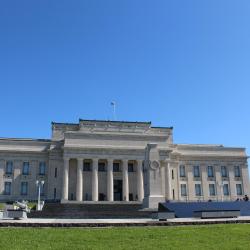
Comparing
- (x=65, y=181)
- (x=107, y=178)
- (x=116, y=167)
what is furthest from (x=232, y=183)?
(x=65, y=181)

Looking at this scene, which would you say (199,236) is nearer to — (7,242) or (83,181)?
(7,242)

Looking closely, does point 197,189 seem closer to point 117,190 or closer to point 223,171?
point 223,171

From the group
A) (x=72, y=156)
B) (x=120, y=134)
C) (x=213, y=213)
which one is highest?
(x=120, y=134)

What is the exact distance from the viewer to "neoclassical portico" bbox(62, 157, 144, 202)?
64.0 m

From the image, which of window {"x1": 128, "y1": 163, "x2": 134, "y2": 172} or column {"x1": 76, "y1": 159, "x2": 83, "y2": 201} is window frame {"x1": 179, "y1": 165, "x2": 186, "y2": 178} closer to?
window {"x1": 128, "y1": 163, "x2": 134, "y2": 172}

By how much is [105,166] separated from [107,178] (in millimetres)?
4312

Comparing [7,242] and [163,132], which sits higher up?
[163,132]

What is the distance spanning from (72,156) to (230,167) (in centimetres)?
3442

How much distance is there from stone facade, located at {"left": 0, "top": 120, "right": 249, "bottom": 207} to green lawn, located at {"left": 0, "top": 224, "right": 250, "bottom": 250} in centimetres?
4500

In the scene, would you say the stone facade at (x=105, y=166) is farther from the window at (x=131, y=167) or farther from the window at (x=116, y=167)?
the window at (x=131, y=167)

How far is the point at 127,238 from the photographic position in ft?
50.1

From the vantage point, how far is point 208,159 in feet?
245

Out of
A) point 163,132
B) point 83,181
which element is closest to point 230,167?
point 163,132

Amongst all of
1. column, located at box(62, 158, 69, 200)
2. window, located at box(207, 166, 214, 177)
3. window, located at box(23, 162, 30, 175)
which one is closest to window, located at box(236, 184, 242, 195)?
window, located at box(207, 166, 214, 177)
